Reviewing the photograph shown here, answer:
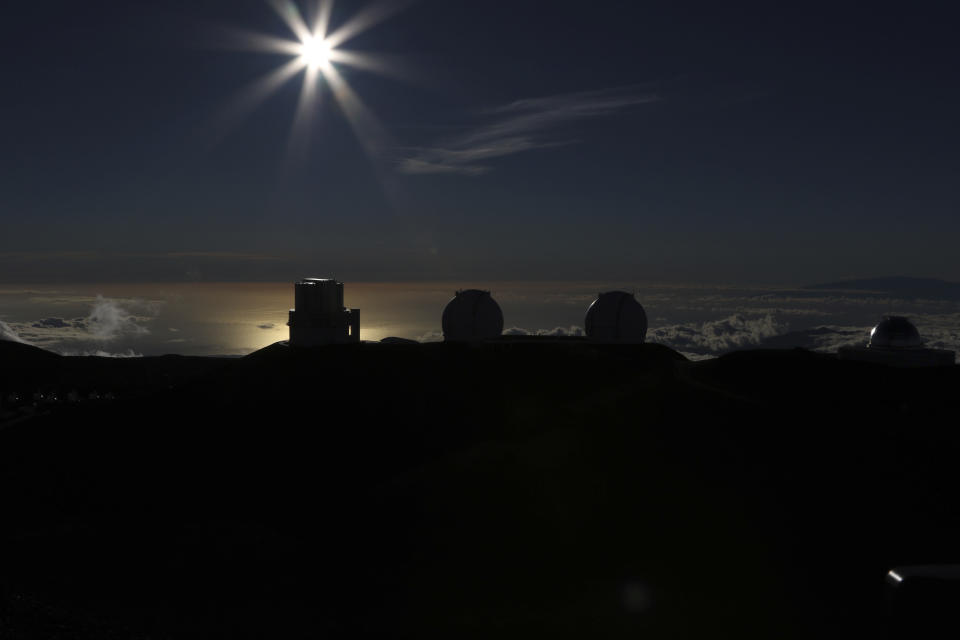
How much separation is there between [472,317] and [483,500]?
A: 27.5 m

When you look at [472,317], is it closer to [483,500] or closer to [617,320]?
[617,320]

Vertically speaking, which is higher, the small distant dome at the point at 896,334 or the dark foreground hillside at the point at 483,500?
the small distant dome at the point at 896,334

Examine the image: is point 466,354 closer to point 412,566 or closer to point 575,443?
point 575,443

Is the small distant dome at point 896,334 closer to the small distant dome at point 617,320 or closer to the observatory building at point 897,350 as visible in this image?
the observatory building at point 897,350

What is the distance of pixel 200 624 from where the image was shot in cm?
1662

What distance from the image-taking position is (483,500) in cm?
2348

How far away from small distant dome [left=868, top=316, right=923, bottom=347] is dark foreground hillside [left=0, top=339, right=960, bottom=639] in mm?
4548

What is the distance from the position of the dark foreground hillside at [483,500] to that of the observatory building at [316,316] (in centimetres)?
731

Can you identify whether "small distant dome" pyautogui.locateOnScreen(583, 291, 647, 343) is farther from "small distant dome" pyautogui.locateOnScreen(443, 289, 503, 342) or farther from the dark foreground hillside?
the dark foreground hillside

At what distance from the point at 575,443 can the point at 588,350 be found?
592 inches

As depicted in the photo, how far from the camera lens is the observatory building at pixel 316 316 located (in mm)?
47469

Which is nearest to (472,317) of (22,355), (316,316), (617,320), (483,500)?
(617,320)

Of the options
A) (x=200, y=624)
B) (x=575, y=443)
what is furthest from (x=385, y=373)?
(x=200, y=624)

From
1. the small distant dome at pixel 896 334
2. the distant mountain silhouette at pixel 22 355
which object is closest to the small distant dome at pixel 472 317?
the small distant dome at pixel 896 334
